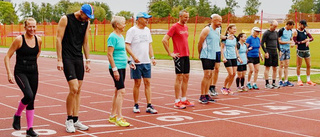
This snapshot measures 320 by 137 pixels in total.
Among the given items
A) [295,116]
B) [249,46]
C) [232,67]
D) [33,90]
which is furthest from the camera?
[249,46]

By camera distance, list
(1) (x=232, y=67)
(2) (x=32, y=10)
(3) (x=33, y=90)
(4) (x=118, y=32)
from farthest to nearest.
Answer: (2) (x=32, y=10)
(1) (x=232, y=67)
(4) (x=118, y=32)
(3) (x=33, y=90)

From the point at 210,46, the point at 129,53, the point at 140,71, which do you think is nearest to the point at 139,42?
the point at 129,53

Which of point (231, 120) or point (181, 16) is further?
point (181, 16)

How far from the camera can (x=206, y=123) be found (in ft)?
28.6

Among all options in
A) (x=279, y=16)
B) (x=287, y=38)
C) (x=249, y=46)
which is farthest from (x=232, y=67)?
(x=279, y=16)

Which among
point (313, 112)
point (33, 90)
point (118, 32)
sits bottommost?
point (313, 112)

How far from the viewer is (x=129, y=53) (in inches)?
371

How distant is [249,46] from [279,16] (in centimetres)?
2378

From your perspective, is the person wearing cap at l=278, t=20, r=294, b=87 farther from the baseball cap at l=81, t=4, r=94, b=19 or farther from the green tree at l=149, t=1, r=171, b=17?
the green tree at l=149, t=1, r=171, b=17

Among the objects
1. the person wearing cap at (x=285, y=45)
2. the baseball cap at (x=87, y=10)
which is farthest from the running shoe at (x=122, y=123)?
the person wearing cap at (x=285, y=45)

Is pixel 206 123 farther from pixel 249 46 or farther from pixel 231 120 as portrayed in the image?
pixel 249 46

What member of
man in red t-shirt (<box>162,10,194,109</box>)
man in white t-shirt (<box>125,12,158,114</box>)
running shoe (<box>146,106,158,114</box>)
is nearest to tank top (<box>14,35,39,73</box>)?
man in white t-shirt (<box>125,12,158,114</box>)

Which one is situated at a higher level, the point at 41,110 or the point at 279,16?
the point at 279,16

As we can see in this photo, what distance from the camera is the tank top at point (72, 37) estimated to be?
7.71 meters
